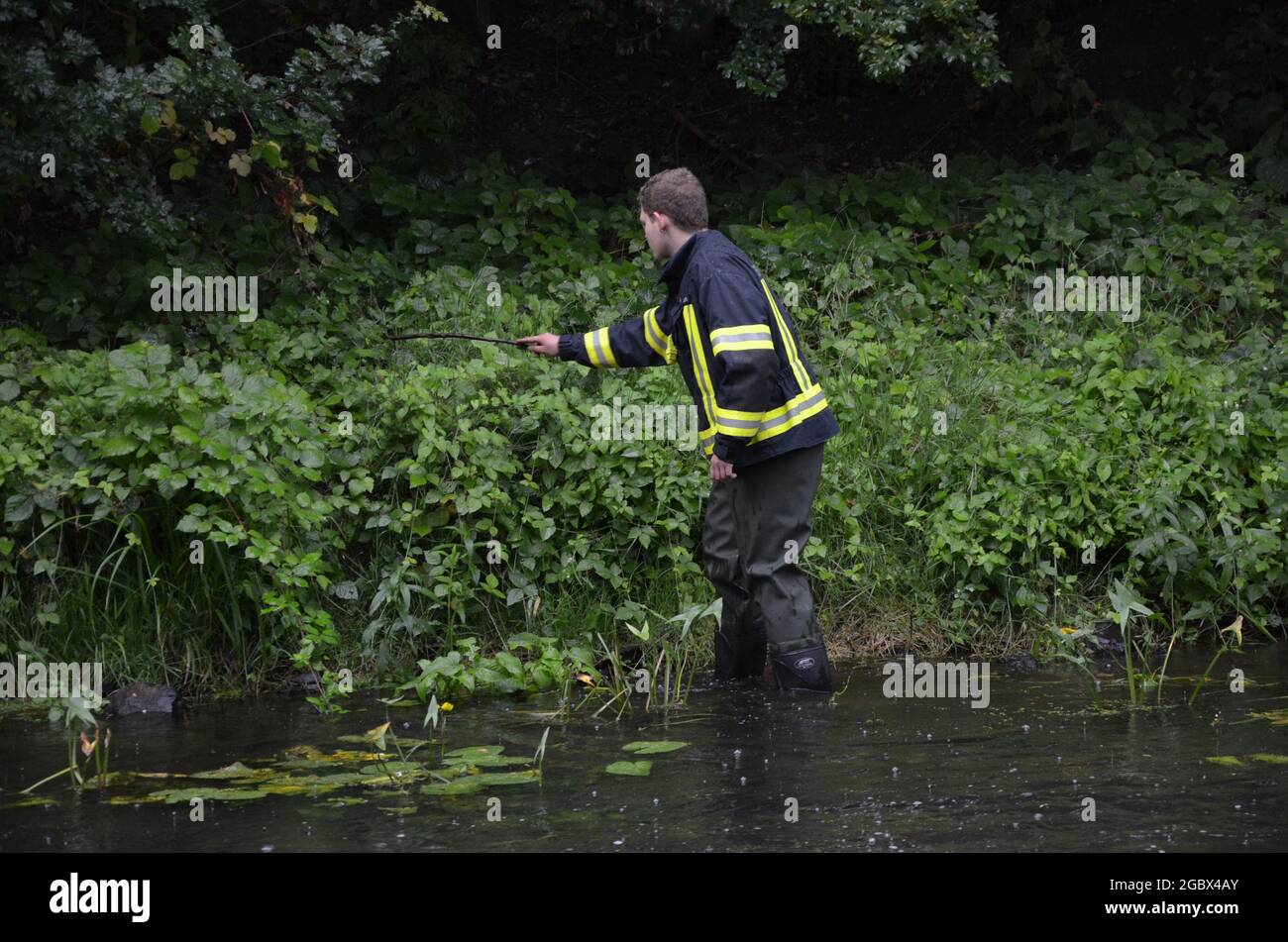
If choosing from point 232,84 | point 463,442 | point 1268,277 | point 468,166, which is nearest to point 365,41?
point 232,84

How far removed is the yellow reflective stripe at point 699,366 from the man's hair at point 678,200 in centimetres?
41

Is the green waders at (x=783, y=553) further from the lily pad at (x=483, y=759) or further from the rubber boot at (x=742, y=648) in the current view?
the lily pad at (x=483, y=759)

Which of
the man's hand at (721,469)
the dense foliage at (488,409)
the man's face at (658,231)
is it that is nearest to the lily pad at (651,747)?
the dense foliage at (488,409)

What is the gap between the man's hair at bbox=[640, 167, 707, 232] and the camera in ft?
19.1

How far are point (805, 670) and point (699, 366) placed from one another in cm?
135

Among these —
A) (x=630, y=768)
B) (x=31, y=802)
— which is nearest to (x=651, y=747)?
(x=630, y=768)

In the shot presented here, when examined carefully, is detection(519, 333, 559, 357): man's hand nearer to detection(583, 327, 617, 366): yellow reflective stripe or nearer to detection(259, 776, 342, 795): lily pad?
detection(583, 327, 617, 366): yellow reflective stripe

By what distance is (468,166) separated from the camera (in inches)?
393

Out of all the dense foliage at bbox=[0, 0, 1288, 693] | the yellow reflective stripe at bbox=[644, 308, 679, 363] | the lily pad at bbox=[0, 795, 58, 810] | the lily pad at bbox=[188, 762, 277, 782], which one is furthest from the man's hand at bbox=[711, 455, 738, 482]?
the lily pad at bbox=[0, 795, 58, 810]

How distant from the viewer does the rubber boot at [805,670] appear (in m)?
5.81

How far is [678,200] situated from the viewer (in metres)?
5.81

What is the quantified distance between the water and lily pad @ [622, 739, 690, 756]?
2.5 inches

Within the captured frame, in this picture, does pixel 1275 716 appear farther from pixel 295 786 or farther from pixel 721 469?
pixel 295 786

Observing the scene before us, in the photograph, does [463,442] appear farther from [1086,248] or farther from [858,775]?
[1086,248]
